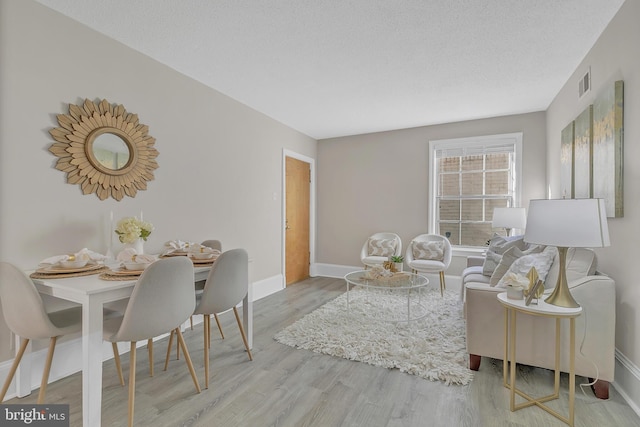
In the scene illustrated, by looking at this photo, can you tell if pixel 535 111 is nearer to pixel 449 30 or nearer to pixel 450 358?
pixel 449 30

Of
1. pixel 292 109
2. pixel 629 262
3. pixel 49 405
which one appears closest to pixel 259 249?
pixel 292 109

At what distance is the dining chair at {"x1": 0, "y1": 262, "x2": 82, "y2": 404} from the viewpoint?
1682 millimetres

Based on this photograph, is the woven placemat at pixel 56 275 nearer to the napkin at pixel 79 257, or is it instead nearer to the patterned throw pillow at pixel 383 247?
the napkin at pixel 79 257

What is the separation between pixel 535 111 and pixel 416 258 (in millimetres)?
2642

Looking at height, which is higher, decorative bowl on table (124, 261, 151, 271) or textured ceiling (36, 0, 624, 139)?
textured ceiling (36, 0, 624, 139)

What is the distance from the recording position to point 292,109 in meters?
4.16

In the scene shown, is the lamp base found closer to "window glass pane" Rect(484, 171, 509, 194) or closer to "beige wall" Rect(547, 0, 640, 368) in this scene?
"beige wall" Rect(547, 0, 640, 368)

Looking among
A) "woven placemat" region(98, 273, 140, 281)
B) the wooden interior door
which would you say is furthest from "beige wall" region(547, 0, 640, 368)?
the wooden interior door

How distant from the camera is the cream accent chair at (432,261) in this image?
4.18 metres

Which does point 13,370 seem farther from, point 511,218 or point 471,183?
point 471,183

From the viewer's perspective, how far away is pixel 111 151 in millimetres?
A: 2531

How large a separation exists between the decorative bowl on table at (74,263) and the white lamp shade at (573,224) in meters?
2.88

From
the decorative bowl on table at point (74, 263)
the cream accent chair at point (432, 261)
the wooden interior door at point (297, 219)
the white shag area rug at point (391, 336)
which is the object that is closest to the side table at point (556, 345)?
the white shag area rug at point (391, 336)

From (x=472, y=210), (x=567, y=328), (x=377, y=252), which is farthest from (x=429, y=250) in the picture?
(x=567, y=328)
